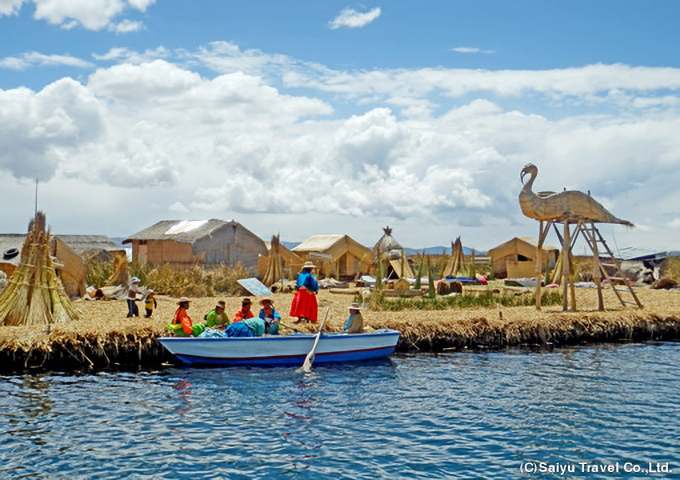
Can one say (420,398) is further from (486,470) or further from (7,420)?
(7,420)

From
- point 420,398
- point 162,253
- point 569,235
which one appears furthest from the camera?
point 162,253

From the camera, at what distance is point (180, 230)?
27156mm

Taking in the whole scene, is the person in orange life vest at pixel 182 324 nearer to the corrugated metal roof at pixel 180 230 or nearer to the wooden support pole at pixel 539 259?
the wooden support pole at pixel 539 259

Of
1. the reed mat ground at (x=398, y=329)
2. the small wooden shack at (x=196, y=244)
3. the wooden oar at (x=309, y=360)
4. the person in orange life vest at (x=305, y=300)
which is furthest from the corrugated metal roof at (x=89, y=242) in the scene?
the wooden oar at (x=309, y=360)

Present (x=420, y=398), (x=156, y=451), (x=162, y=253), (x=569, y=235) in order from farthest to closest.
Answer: (x=162, y=253) → (x=569, y=235) → (x=420, y=398) → (x=156, y=451)

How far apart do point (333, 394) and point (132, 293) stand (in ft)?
19.5

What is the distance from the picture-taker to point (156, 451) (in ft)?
26.4

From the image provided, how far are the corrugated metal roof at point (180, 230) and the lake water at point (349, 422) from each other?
1409cm

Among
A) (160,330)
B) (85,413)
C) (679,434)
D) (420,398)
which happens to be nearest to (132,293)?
(160,330)

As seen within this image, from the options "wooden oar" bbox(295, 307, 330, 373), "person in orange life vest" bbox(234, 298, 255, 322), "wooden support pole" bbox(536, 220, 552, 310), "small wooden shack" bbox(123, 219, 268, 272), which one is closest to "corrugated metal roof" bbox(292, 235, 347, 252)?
"small wooden shack" bbox(123, 219, 268, 272)

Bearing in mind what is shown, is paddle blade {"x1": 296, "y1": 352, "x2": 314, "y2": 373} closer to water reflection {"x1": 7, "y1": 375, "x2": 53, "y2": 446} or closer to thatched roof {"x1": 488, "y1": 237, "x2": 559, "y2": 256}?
water reflection {"x1": 7, "y1": 375, "x2": 53, "y2": 446}

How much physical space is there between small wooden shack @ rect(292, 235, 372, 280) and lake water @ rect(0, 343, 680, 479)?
64.9ft

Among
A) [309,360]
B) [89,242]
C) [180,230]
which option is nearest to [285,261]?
[180,230]

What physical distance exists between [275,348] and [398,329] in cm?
303
